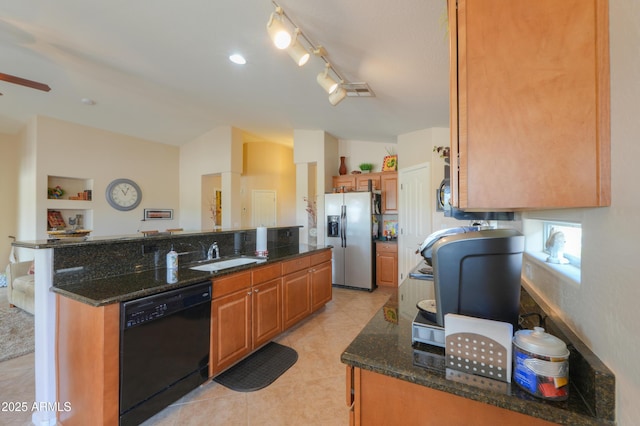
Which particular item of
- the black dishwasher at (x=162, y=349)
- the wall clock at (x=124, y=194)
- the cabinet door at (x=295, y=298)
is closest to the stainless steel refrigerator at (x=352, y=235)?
the cabinet door at (x=295, y=298)

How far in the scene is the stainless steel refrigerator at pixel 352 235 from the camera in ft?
15.7

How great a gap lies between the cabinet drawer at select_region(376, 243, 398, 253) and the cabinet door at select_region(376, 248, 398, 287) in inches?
0.7

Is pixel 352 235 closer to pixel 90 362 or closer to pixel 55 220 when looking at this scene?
pixel 90 362

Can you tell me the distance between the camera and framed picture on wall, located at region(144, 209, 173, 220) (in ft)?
20.1

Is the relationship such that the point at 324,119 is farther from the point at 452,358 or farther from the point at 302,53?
the point at 452,358

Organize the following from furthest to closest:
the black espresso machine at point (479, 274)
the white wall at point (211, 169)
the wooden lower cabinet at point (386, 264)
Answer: the white wall at point (211, 169) → the wooden lower cabinet at point (386, 264) → the black espresso machine at point (479, 274)

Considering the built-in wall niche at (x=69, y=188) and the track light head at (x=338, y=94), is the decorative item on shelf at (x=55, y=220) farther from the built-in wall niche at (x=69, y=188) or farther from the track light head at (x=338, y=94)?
the track light head at (x=338, y=94)

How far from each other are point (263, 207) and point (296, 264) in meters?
4.23

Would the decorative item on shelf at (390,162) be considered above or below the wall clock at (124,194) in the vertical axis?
above

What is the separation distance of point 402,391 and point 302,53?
2.25 meters

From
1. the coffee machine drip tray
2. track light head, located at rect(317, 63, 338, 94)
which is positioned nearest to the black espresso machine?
the coffee machine drip tray

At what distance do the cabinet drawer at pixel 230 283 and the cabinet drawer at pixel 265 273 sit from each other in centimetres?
7

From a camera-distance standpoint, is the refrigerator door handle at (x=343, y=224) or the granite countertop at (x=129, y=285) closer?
the granite countertop at (x=129, y=285)

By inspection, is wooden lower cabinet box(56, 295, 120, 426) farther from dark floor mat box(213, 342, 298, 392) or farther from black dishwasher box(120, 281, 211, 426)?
dark floor mat box(213, 342, 298, 392)
